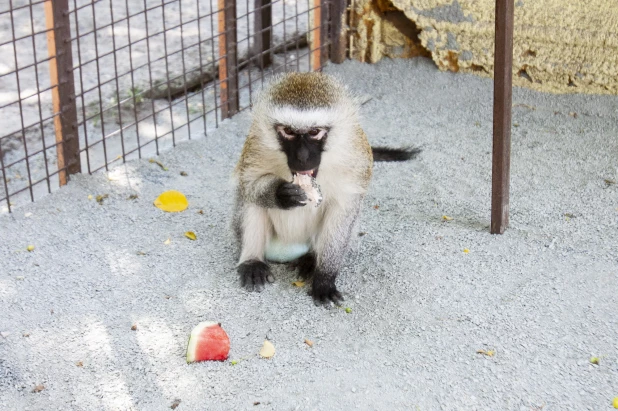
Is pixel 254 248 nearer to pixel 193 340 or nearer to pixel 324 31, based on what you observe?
pixel 193 340

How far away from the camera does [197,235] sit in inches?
176

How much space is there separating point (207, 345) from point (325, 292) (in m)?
0.69

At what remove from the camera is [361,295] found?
390 centimetres

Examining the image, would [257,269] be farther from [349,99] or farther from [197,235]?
[349,99]

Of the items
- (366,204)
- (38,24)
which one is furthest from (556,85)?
(38,24)

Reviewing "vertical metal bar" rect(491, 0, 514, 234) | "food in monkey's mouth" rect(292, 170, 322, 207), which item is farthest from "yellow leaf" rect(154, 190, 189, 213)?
"vertical metal bar" rect(491, 0, 514, 234)

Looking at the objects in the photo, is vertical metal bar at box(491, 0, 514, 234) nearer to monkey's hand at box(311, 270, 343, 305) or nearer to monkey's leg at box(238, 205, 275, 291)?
monkey's hand at box(311, 270, 343, 305)

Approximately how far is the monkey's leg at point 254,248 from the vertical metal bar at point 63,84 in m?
1.44

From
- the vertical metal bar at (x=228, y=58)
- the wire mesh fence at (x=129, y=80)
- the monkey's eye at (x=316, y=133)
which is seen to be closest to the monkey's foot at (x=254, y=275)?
the monkey's eye at (x=316, y=133)

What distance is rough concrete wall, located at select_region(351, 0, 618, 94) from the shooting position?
5.70m

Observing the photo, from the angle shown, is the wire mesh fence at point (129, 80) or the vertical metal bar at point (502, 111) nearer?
the vertical metal bar at point (502, 111)

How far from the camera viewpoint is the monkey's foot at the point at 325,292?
382cm

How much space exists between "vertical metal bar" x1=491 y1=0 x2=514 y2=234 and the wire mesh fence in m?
2.04

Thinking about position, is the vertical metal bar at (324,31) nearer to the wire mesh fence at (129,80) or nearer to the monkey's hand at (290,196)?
the wire mesh fence at (129,80)
